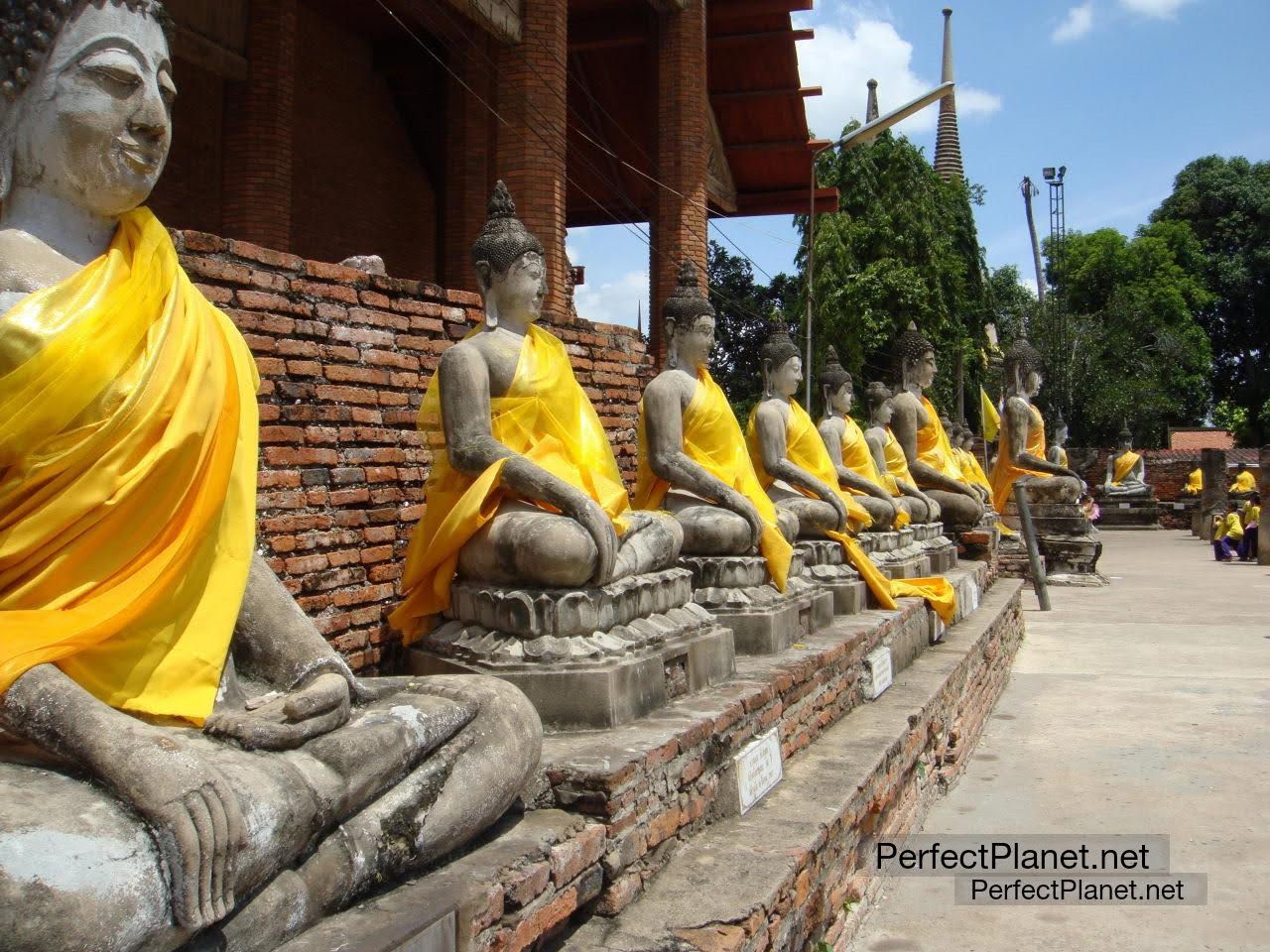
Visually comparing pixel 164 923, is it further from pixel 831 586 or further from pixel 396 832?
pixel 831 586

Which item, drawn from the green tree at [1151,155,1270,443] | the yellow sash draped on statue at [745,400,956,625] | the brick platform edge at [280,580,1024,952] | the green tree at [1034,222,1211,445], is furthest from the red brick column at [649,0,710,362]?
the green tree at [1151,155,1270,443]

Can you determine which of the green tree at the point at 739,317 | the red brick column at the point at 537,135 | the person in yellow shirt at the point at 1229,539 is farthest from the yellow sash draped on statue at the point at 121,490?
the person in yellow shirt at the point at 1229,539

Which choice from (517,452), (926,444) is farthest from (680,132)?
(517,452)

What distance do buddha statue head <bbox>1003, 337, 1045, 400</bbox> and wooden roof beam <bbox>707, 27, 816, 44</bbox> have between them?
14.1 feet

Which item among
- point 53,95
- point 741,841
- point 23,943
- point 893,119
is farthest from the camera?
point 893,119

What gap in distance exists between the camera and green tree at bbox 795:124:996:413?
1653 centimetres

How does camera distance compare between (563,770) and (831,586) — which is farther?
(831,586)

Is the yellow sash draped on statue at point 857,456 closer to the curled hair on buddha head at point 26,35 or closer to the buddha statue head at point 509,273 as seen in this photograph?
the buddha statue head at point 509,273

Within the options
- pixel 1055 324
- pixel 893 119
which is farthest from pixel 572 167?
pixel 1055 324

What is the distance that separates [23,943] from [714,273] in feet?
75.4

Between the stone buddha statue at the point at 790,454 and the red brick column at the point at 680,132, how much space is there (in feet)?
16.7

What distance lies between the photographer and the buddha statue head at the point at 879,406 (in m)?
9.70

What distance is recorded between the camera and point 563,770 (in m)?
2.95

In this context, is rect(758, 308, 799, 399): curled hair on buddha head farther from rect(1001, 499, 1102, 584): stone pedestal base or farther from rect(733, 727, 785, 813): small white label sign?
rect(1001, 499, 1102, 584): stone pedestal base
